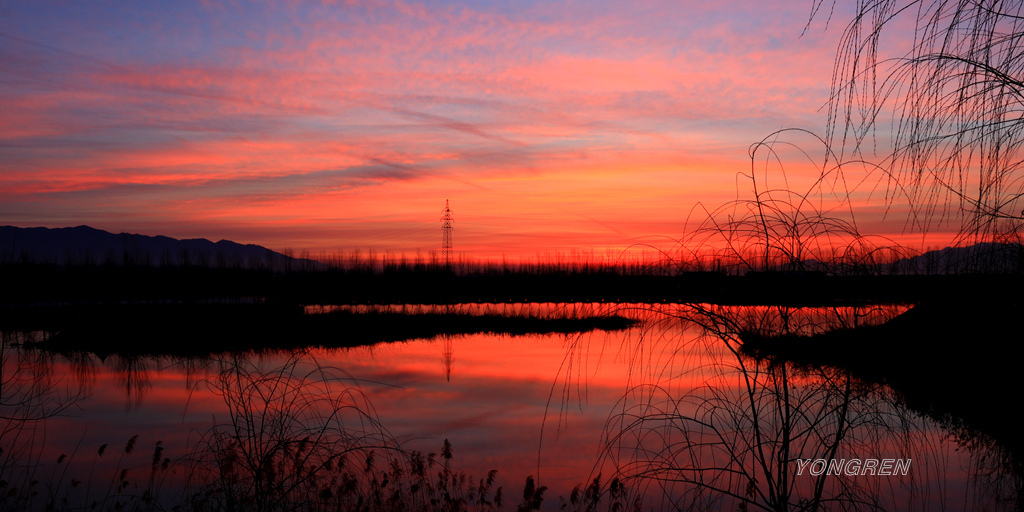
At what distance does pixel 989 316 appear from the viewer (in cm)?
458

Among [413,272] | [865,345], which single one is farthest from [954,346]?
[413,272]

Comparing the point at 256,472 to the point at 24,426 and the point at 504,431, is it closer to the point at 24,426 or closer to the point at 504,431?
the point at 504,431

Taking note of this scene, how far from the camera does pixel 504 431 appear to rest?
11.9 m

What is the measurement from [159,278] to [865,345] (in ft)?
218

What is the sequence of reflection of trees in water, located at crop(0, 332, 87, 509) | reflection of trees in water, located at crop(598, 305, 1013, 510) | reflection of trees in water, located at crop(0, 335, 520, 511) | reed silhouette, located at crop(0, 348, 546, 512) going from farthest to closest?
reflection of trees in water, located at crop(0, 332, 87, 509) < reed silhouette, located at crop(0, 348, 546, 512) < reflection of trees in water, located at crop(0, 335, 520, 511) < reflection of trees in water, located at crop(598, 305, 1013, 510)

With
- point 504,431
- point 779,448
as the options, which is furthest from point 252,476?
point 504,431

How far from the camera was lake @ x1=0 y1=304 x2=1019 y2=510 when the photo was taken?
4.51m

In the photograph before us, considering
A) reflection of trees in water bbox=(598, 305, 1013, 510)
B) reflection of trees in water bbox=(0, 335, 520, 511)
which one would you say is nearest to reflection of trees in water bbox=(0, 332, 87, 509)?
reflection of trees in water bbox=(0, 335, 520, 511)

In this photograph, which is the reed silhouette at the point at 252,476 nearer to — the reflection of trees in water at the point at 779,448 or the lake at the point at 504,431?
the lake at the point at 504,431

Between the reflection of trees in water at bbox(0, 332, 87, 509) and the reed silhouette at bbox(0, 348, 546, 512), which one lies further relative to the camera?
the reflection of trees in water at bbox(0, 332, 87, 509)

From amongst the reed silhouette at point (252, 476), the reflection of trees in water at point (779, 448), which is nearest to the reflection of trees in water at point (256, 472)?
the reed silhouette at point (252, 476)

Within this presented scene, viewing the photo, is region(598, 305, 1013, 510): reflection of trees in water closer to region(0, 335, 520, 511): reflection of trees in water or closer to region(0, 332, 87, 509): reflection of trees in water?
region(0, 335, 520, 511): reflection of trees in water

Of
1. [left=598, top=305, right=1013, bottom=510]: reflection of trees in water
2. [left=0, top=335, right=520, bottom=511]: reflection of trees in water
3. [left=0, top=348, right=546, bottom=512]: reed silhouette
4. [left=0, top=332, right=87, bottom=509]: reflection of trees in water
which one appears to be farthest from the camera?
[left=0, top=332, right=87, bottom=509]: reflection of trees in water

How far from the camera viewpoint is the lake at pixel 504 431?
177 inches
